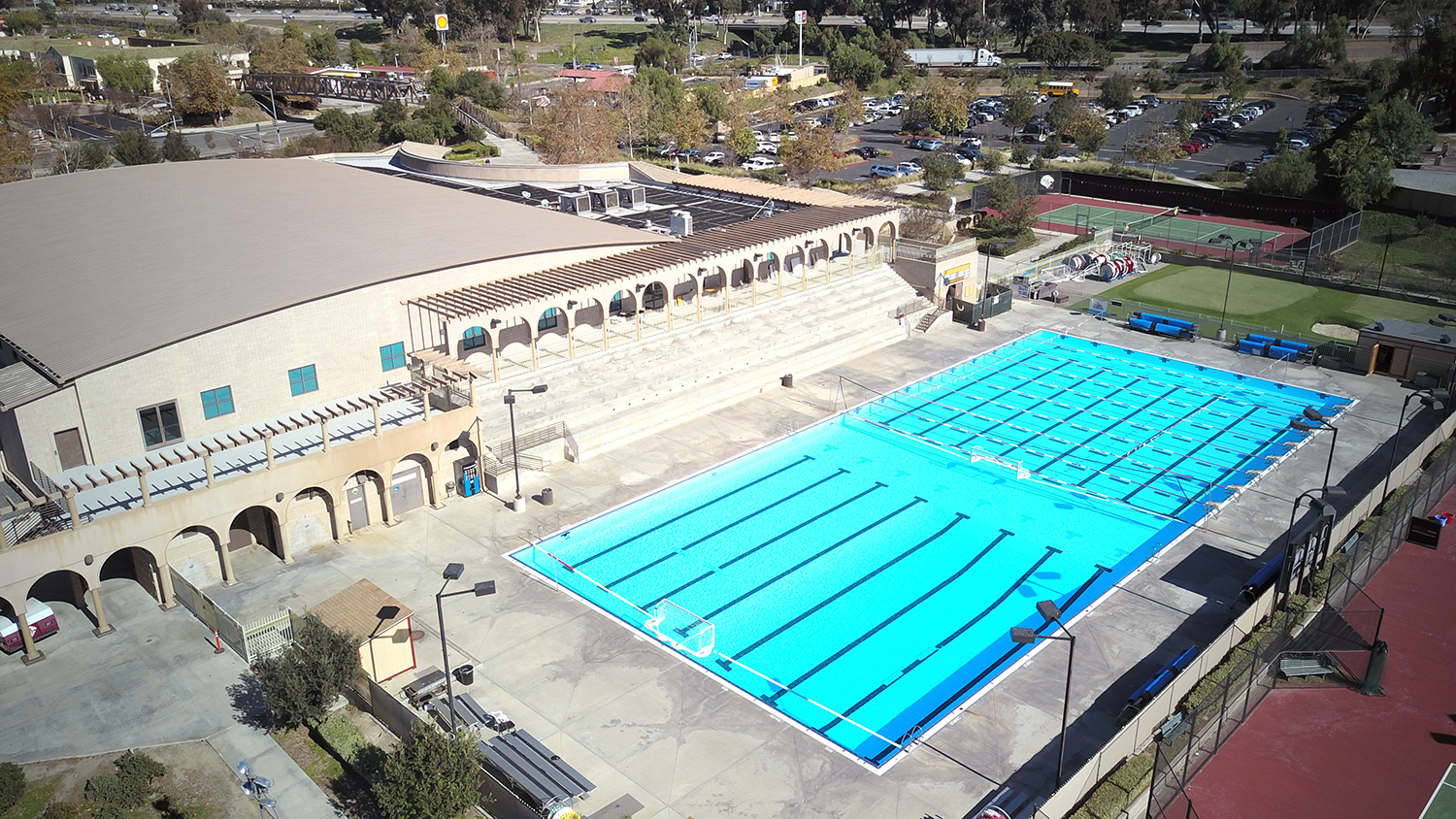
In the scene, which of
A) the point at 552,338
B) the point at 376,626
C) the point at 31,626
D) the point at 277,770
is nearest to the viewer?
the point at 277,770

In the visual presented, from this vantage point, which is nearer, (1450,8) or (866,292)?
(866,292)

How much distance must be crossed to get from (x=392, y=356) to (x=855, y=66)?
8912 centimetres

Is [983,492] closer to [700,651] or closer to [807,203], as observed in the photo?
[700,651]

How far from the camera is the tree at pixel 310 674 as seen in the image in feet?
67.6

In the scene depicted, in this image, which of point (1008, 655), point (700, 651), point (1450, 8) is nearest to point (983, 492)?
point (1008, 655)

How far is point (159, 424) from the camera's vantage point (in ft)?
92.3

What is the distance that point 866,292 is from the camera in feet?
148

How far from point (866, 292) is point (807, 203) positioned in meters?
6.83

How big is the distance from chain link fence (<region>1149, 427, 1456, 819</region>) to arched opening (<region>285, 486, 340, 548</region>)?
21.7 meters

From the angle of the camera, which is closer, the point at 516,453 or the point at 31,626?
the point at 31,626

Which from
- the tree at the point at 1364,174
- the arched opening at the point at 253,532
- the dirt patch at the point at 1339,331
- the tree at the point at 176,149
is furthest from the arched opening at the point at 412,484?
the tree at the point at 1364,174

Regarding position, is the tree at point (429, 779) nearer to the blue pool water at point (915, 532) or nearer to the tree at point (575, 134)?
the blue pool water at point (915, 532)

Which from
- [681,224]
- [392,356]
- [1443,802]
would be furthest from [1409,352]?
[392,356]

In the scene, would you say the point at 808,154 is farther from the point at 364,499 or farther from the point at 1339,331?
the point at 364,499
